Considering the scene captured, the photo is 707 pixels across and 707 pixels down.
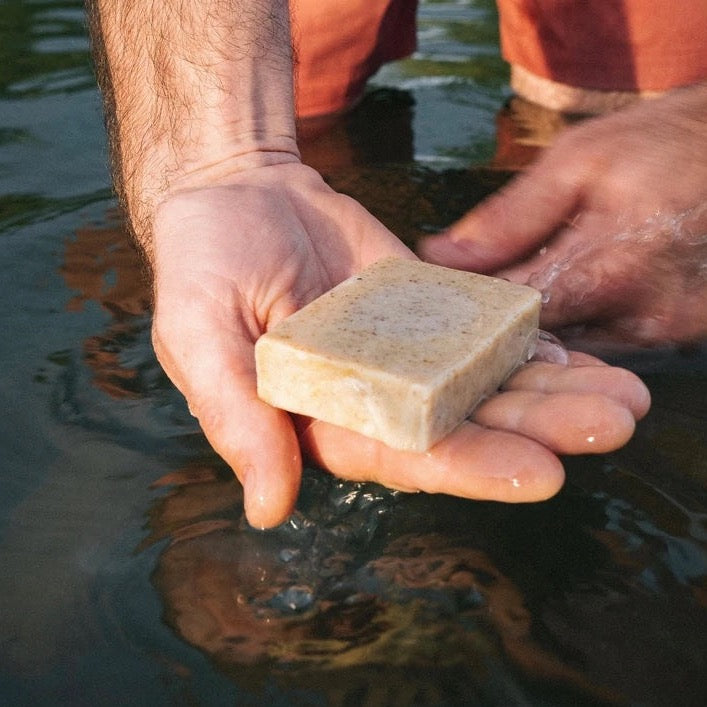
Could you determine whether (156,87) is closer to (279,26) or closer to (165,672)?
(279,26)

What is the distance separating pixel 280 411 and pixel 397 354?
0.85ft

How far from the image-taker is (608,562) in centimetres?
190

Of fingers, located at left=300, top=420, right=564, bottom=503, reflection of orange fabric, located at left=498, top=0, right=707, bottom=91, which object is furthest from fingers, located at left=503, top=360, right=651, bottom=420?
reflection of orange fabric, located at left=498, top=0, right=707, bottom=91

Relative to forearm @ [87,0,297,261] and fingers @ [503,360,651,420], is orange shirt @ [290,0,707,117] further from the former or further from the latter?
A: fingers @ [503,360,651,420]

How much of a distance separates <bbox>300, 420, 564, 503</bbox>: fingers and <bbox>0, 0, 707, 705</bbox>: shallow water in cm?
18

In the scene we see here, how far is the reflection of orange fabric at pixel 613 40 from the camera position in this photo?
153 inches

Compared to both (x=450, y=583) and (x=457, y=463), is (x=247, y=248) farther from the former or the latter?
(x=450, y=583)

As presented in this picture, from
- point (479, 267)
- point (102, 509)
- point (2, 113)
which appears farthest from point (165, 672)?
point (2, 113)

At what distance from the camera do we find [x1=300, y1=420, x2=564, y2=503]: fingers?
171 cm

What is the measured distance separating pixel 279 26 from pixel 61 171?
1393 mm

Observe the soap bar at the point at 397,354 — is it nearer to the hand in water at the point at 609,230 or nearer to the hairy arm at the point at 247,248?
the hairy arm at the point at 247,248

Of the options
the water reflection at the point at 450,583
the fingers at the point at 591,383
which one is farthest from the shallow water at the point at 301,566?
the fingers at the point at 591,383

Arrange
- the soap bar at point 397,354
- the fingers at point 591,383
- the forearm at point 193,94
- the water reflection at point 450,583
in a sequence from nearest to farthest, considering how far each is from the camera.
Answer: the water reflection at point 450,583, the soap bar at point 397,354, the fingers at point 591,383, the forearm at point 193,94

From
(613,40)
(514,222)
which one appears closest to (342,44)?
(613,40)
